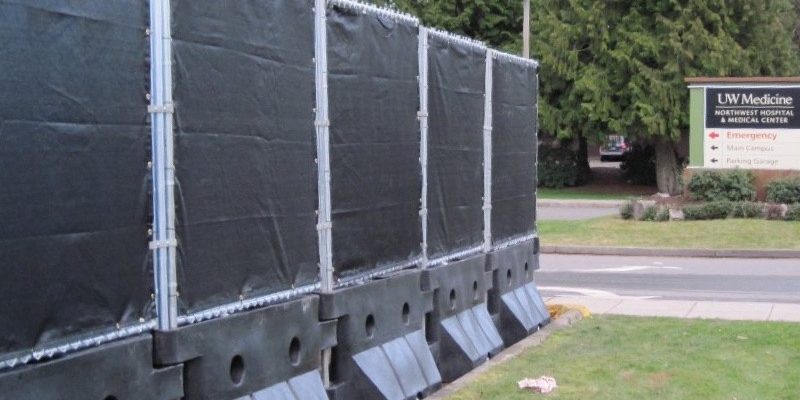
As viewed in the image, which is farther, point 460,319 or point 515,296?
point 515,296

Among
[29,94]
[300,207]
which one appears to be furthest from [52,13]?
[300,207]

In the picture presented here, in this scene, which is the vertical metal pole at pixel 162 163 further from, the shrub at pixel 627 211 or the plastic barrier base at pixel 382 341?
the shrub at pixel 627 211

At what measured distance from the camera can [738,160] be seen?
83.4ft

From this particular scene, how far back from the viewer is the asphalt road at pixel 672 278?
579 inches

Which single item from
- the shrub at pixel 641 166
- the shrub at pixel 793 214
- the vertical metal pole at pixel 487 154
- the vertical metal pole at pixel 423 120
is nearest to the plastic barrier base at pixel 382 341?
the vertical metal pole at pixel 423 120

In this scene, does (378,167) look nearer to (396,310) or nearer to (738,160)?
(396,310)

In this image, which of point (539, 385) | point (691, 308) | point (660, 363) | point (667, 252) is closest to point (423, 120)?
point (539, 385)

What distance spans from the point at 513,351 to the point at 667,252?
457 inches

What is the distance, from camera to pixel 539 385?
7703mm

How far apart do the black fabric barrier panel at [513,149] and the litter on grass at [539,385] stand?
256 cm

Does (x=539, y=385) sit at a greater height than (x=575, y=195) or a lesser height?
greater

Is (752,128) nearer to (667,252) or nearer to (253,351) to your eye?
(667,252)

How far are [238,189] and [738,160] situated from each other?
21.6m

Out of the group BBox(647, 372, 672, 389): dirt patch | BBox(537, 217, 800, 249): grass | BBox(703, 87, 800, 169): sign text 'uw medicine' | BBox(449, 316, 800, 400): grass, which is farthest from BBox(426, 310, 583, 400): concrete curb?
BBox(703, 87, 800, 169): sign text 'uw medicine'
